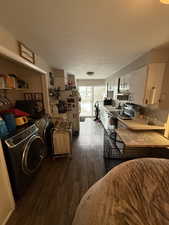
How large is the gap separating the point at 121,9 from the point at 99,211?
1.69m

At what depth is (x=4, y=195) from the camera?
1.23 m

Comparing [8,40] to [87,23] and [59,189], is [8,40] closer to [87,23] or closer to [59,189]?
[87,23]

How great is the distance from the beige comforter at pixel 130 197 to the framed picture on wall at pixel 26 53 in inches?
85.1

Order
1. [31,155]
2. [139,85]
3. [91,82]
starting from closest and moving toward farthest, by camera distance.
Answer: [31,155] → [139,85] → [91,82]

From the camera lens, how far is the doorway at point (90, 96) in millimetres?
6590

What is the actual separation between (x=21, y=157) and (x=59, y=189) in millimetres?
805

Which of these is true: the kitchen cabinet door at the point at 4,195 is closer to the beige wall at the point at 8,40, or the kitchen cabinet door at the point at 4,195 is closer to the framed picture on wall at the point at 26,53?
the beige wall at the point at 8,40

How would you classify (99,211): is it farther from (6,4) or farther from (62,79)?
(62,79)

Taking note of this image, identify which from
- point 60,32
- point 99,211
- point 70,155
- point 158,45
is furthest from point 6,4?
point 70,155

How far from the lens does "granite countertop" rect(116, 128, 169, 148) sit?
1.53 m

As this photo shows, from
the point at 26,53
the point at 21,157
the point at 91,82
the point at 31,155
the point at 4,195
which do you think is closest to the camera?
the point at 4,195

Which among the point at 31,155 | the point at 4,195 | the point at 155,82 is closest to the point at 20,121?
the point at 31,155

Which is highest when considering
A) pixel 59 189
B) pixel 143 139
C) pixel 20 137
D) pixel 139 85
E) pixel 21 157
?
pixel 139 85

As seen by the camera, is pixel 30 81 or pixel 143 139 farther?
pixel 30 81
